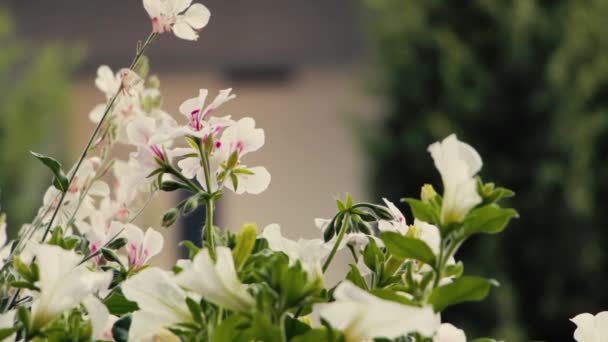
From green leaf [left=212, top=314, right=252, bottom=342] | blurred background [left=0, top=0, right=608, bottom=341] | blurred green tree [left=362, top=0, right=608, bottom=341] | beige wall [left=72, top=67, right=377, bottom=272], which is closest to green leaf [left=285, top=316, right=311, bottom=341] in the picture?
green leaf [left=212, top=314, right=252, bottom=342]

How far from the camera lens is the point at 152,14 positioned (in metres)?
0.45

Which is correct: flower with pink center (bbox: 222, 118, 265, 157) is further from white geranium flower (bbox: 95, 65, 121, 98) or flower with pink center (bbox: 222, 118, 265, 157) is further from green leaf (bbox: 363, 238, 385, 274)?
white geranium flower (bbox: 95, 65, 121, 98)

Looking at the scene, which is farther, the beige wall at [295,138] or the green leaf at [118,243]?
the beige wall at [295,138]

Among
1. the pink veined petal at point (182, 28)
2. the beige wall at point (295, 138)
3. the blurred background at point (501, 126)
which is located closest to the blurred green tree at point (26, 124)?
the blurred background at point (501, 126)

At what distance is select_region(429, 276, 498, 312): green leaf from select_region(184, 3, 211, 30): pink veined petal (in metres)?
0.18

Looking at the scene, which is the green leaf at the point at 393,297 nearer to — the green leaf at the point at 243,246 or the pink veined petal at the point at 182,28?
the green leaf at the point at 243,246

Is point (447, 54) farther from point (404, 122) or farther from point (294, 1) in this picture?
point (294, 1)

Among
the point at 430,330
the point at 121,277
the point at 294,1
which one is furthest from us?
the point at 294,1

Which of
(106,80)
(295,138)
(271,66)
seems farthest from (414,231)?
(295,138)

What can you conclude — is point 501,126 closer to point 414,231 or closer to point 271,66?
point 271,66

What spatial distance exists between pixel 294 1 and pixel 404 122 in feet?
5.98

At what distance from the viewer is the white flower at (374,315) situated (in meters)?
0.27

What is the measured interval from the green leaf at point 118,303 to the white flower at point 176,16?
0.13 metres

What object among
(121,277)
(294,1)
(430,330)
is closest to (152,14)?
(121,277)
